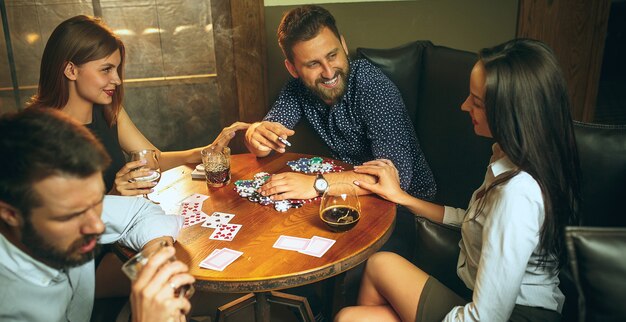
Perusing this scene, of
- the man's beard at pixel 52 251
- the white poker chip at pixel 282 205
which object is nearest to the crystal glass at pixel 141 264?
the man's beard at pixel 52 251

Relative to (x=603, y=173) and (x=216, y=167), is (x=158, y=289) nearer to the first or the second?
(x=216, y=167)

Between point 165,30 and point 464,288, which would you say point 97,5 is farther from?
point 464,288

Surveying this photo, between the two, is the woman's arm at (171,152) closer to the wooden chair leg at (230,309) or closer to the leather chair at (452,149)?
the wooden chair leg at (230,309)

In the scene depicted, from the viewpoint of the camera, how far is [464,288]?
1.82 metres

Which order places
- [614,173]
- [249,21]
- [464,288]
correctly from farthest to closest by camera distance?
[249,21]
[464,288]
[614,173]

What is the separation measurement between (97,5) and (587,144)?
131 inches

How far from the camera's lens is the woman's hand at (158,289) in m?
1.15

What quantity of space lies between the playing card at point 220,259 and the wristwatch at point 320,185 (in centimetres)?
50

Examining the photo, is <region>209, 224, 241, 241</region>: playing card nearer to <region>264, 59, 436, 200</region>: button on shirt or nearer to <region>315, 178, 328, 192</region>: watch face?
<region>315, 178, 328, 192</region>: watch face

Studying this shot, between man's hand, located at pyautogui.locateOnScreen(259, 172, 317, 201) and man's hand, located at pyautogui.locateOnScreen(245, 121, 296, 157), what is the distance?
0.33 metres

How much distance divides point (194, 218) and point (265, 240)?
33 cm

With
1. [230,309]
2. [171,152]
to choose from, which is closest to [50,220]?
[230,309]

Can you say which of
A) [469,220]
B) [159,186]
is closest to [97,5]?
[159,186]

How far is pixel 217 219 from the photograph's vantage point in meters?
1.81
